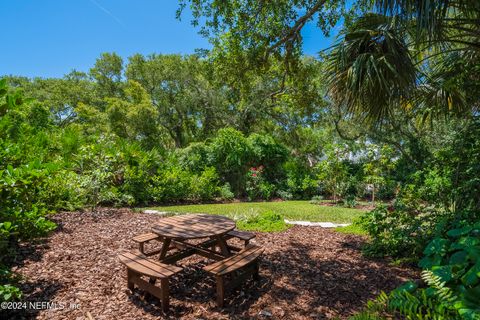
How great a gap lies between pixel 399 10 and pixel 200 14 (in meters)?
3.44

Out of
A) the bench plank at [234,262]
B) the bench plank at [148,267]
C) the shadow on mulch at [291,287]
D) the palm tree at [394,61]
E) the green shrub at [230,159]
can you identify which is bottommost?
the shadow on mulch at [291,287]

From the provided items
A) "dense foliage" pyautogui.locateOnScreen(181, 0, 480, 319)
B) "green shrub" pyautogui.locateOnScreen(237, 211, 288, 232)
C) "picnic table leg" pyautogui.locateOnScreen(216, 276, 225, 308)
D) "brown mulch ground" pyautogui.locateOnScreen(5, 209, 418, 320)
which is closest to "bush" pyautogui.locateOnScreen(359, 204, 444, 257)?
Result: "dense foliage" pyautogui.locateOnScreen(181, 0, 480, 319)

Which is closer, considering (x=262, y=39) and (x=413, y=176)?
(x=413, y=176)

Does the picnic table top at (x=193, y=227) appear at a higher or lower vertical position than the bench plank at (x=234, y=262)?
→ higher

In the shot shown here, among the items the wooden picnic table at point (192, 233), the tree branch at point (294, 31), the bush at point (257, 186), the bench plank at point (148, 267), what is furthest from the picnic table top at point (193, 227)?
the bush at point (257, 186)

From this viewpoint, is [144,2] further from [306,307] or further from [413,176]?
[306,307]

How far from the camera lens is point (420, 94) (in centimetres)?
540

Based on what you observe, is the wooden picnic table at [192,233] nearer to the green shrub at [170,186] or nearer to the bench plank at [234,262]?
the bench plank at [234,262]

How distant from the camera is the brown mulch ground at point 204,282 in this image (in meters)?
2.49

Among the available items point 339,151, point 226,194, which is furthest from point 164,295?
point 339,151

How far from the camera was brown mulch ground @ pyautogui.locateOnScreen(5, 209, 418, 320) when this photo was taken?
2490 mm

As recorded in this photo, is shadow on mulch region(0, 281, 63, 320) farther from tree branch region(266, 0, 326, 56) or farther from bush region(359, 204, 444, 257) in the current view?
tree branch region(266, 0, 326, 56)

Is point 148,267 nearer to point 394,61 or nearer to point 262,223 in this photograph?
point 262,223

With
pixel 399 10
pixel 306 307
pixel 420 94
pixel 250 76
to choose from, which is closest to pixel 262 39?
pixel 250 76
